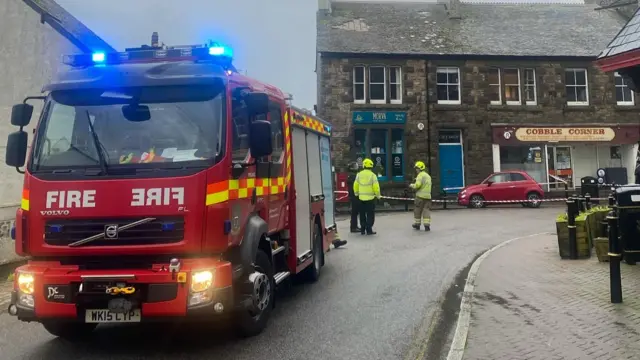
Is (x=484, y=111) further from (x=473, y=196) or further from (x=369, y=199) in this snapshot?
(x=369, y=199)

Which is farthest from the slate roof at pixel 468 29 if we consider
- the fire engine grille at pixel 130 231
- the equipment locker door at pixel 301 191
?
the fire engine grille at pixel 130 231

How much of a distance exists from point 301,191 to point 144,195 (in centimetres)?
301

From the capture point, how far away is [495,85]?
27672 millimetres

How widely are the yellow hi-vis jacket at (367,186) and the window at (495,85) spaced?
16153 mm

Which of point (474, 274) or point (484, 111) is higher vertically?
point (484, 111)

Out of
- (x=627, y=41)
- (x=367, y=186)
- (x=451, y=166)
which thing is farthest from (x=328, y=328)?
(x=451, y=166)

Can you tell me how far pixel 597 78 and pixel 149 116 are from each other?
28450mm

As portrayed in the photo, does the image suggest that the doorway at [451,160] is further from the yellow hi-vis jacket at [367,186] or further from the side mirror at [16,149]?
the side mirror at [16,149]

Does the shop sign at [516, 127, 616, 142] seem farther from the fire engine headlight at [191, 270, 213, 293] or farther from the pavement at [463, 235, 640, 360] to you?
the fire engine headlight at [191, 270, 213, 293]

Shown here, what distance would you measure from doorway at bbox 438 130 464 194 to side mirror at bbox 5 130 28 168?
75.5 feet

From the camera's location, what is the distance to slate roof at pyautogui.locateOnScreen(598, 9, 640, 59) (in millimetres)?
8465

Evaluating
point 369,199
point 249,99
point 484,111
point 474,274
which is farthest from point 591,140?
point 249,99

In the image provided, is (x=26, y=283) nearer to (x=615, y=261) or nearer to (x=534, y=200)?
(x=615, y=261)

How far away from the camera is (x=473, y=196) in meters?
22.9
